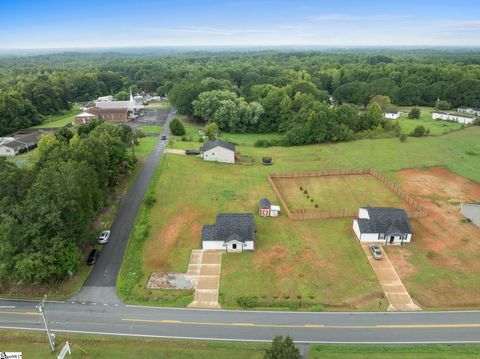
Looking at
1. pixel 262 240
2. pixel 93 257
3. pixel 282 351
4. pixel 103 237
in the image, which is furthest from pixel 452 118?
pixel 93 257

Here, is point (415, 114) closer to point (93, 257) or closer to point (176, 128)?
point (176, 128)

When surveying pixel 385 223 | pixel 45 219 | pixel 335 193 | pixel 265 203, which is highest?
pixel 45 219

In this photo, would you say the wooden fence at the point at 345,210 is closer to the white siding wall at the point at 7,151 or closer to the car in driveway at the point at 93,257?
the car in driveway at the point at 93,257

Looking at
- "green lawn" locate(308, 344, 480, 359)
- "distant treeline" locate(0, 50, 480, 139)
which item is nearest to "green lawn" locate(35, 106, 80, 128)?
"distant treeline" locate(0, 50, 480, 139)

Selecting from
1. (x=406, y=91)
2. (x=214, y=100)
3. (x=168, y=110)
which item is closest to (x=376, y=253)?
(x=214, y=100)

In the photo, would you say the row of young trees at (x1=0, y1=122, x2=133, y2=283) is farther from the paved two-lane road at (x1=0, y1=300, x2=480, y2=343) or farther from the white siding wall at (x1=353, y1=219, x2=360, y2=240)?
the white siding wall at (x1=353, y1=219, x2=360, y2=240)

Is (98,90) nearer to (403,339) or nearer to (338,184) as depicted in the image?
(338,184)
